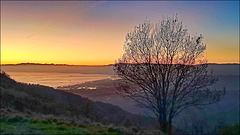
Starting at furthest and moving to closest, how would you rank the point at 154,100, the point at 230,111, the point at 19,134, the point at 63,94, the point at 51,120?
the point at 230,111 → the point at 63,94 → the point at 154,100 → the point at 51,120 → the point at 19,134

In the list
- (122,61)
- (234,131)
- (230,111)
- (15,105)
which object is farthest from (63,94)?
(230,111)

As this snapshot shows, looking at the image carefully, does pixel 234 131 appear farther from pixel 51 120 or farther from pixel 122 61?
pixel 51 120

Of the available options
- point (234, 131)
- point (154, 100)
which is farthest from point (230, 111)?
point (154, 100)

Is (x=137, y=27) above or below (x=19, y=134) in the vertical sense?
above

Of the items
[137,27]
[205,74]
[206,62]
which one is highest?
[137,27]

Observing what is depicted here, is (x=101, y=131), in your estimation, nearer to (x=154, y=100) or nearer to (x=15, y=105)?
(x=154, y=100)

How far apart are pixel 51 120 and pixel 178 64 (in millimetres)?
11758

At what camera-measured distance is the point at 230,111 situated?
47.0 metres

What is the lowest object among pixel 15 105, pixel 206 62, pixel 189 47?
pixel 15 105

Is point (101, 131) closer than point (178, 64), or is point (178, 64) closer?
point (101, 131)

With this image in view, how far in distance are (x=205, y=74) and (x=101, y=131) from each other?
1164 cm

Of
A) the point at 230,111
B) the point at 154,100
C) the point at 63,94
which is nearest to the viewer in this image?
the point at 154,100

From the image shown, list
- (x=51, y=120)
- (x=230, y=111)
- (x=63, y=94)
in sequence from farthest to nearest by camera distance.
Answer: (x=230, y=111)
(x=63, y=94)
(x=51, y=120)

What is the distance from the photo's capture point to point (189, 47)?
18266 mm
